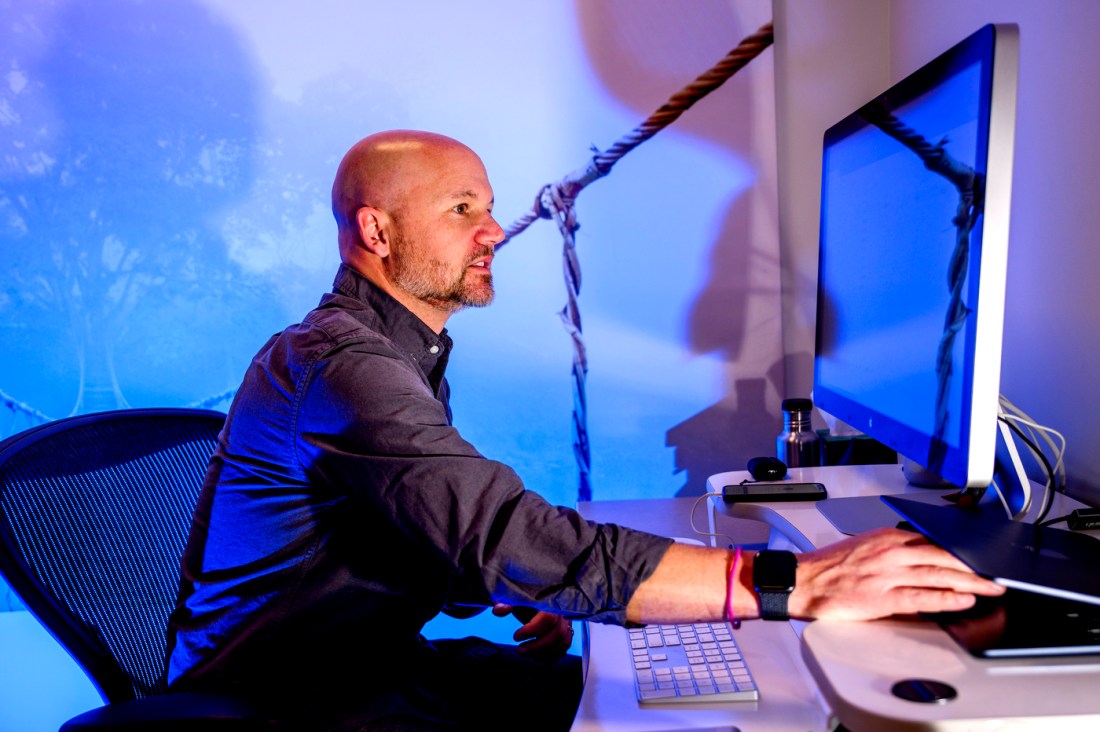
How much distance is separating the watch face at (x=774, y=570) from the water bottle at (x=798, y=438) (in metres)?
0.82

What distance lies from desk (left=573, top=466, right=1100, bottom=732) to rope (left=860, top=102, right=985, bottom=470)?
220mm

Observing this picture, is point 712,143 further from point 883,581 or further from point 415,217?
point 883,581

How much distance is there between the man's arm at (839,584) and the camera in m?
0.80

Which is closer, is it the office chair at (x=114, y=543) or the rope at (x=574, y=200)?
the office chair at (x=114, y=543)

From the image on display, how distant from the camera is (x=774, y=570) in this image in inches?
34.4

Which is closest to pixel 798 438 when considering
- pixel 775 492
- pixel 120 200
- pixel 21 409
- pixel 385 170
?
pixel 775 492

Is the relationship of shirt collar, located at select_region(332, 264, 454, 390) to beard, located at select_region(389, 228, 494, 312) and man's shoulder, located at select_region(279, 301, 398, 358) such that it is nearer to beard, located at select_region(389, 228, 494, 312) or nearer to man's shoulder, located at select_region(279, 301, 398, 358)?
beard, located at select_region(389, 228, 494, 312)

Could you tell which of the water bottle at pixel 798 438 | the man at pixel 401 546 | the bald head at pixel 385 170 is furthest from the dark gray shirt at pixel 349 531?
the water bottle at pixel 798 438

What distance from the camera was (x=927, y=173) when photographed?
3.14 ft

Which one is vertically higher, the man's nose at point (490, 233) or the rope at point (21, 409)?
the man's nose at point (490, 233)

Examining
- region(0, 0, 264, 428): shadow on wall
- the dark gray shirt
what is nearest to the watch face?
the dark gray shirt

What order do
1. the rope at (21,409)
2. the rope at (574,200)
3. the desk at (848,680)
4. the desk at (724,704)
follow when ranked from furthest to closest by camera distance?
the rope at (21,409)
the rope at (574,200)
the desk at (724,704)
the desk at (848,680)

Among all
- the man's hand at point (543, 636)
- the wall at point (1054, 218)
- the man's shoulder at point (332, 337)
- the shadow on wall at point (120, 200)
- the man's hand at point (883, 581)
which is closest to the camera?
the man's hand at point (883, 581)

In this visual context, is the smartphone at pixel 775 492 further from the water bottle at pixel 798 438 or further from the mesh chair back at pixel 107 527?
the mesh chair back at pixel 107 527
